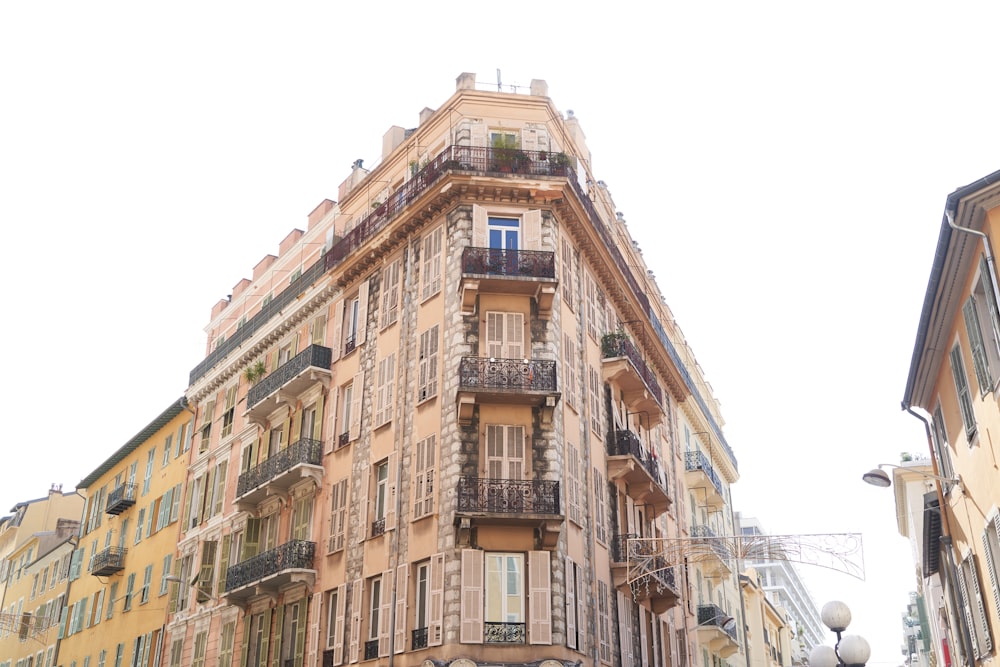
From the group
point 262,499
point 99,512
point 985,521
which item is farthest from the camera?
point 99,512

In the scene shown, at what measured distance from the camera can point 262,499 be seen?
99.3 feet

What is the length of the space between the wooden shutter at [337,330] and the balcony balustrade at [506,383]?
712 centimetres

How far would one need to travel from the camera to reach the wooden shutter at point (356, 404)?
88.4ft

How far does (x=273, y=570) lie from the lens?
27016 mm

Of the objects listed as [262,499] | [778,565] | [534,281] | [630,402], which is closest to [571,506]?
[534,281]

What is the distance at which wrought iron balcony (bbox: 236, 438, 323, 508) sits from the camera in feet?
91.4

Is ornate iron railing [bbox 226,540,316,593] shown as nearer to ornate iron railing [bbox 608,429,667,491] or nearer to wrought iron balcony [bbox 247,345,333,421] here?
wrought iron balcony [bbox 247,345,333,421]

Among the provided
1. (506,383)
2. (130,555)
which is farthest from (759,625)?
(506,383)

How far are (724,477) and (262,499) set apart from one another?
2644 centimetres

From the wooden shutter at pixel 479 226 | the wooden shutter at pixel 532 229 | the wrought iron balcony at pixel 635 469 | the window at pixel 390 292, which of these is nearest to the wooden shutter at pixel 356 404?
the window at pixel 390 292

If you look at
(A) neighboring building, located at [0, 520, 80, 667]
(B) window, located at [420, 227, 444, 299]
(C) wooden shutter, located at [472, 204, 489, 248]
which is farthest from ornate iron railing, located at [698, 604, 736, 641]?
(A) neighboring building, located at [0, 520, 80, 667]

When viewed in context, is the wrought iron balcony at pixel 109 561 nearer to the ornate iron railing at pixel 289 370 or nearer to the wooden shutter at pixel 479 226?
the ornate iron railing at pixel 289 370

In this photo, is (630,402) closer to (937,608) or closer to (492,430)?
(492,430)

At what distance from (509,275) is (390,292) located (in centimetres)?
469
